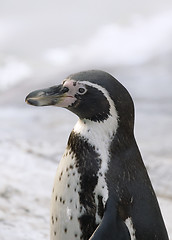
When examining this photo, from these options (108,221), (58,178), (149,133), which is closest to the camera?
(108,221)

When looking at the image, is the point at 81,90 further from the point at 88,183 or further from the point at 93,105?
the point at 88,183

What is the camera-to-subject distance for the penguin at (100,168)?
1.15 meters

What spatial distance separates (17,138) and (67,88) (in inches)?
65.5

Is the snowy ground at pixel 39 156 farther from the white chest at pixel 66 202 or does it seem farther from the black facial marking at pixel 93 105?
the black facial marking at pixel 93 105

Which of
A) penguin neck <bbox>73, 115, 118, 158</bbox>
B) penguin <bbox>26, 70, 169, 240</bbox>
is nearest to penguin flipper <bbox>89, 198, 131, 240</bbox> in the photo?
penguin <bbox>26, 70, 169, 240</bbox>

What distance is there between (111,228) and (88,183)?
0.11 m

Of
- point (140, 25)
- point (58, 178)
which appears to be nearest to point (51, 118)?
point (140, 25)

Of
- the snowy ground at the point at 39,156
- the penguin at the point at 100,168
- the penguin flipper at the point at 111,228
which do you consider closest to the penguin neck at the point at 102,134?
the penguin at the point at 100,168

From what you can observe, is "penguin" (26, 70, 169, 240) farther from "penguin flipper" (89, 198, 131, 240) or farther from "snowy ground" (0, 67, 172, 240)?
"snowy ground" (0, 67, 172, 240)

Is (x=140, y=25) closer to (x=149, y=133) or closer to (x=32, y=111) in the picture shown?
(x=32, y=111)

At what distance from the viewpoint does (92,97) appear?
3.84 ft

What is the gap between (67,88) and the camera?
1200mm

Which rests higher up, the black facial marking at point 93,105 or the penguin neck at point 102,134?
the black facial marking at point 93,105

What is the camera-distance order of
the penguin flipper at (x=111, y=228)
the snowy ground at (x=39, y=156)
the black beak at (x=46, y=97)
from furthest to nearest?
the snowy ground at (x=39, y=156), the black beak at (x=46, y=97), the penguin flipper at (x=111, y=228)
